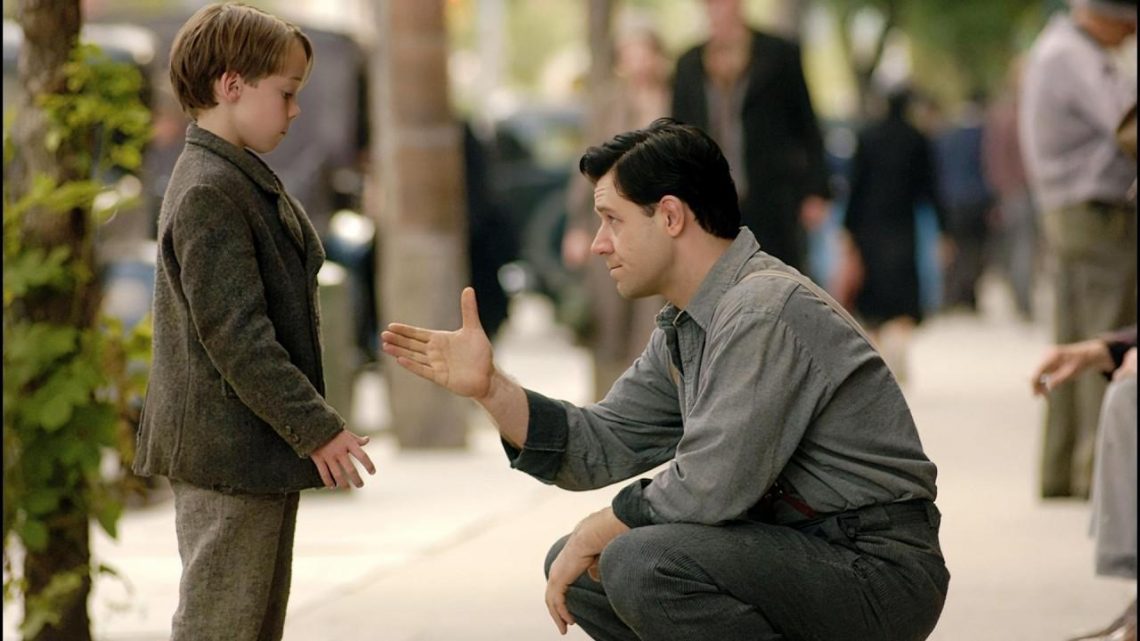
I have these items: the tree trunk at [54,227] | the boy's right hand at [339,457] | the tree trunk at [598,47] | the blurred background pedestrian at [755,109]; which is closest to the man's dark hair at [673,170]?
the boy's right hand at [339,457]

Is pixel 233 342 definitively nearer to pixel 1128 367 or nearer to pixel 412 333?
pixel 412 333

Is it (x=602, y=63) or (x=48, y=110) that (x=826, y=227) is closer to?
(x=602, y=63)

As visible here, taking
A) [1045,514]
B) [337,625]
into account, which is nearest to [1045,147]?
[1045,514]

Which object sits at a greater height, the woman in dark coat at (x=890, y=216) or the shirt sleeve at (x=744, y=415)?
the shirt sleeve at (x=744, y=415)

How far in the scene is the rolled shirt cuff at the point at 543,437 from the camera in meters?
4.70

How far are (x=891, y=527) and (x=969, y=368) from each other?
38.5 feet

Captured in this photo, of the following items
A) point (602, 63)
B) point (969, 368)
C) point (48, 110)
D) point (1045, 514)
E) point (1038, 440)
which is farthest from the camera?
point (969, 368)

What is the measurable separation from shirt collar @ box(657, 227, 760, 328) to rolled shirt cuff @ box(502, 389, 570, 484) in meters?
0.35

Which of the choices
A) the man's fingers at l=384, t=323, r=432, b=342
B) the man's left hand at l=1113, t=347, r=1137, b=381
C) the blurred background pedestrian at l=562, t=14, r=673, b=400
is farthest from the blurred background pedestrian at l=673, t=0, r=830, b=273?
the man's fingers at l=384, t=323, r=432, b=342

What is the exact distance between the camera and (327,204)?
13.5m

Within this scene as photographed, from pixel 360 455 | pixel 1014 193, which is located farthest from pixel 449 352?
pixel 1014 193

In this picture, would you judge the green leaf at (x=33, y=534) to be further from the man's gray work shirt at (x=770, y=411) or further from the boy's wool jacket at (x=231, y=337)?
the man's gray work shirt at (x=770, y=411)

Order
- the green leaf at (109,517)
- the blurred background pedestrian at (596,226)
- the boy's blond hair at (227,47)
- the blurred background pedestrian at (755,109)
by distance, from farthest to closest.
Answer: the blurred background pedestrian at (596,226), the blurred background pedestrian at (755,109), the green leaf at (109,517), the boy's blond hair at (227,47)

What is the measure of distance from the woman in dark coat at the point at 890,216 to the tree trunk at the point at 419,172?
435 cm
